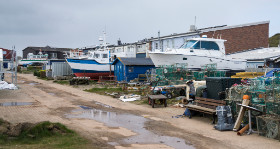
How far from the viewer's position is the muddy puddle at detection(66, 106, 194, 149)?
26.6ft

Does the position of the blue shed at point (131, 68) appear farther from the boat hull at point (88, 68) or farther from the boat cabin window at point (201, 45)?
the boat cabin window at point (201, 45)

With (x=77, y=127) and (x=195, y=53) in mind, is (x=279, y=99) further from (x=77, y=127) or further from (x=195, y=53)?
(x=195, y=53)

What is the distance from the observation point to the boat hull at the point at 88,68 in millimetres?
31750

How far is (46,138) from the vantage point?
8031 millimetres

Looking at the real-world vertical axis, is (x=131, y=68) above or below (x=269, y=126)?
above

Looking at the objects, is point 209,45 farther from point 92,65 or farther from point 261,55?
point 92,65

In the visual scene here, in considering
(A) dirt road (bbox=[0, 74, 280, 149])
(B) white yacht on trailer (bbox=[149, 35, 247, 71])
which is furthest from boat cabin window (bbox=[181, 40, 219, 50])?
(A) dirt road (bbox=[0, 74, 280, 149])

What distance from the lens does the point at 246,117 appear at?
10094 mm

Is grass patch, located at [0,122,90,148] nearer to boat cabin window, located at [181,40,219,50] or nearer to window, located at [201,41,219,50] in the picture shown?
boat cabin window, located at [181,40,219,50]

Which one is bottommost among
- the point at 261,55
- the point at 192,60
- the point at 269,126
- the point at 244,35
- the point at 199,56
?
the point at 269,126

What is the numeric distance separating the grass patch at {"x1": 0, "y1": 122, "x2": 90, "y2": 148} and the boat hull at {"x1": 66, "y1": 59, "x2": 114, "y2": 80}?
2338 centimetres

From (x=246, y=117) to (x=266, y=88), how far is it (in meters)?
1.39

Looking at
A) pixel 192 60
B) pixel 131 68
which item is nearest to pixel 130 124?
pixel 192 60

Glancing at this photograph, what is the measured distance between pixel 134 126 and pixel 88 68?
22748 millimetres
